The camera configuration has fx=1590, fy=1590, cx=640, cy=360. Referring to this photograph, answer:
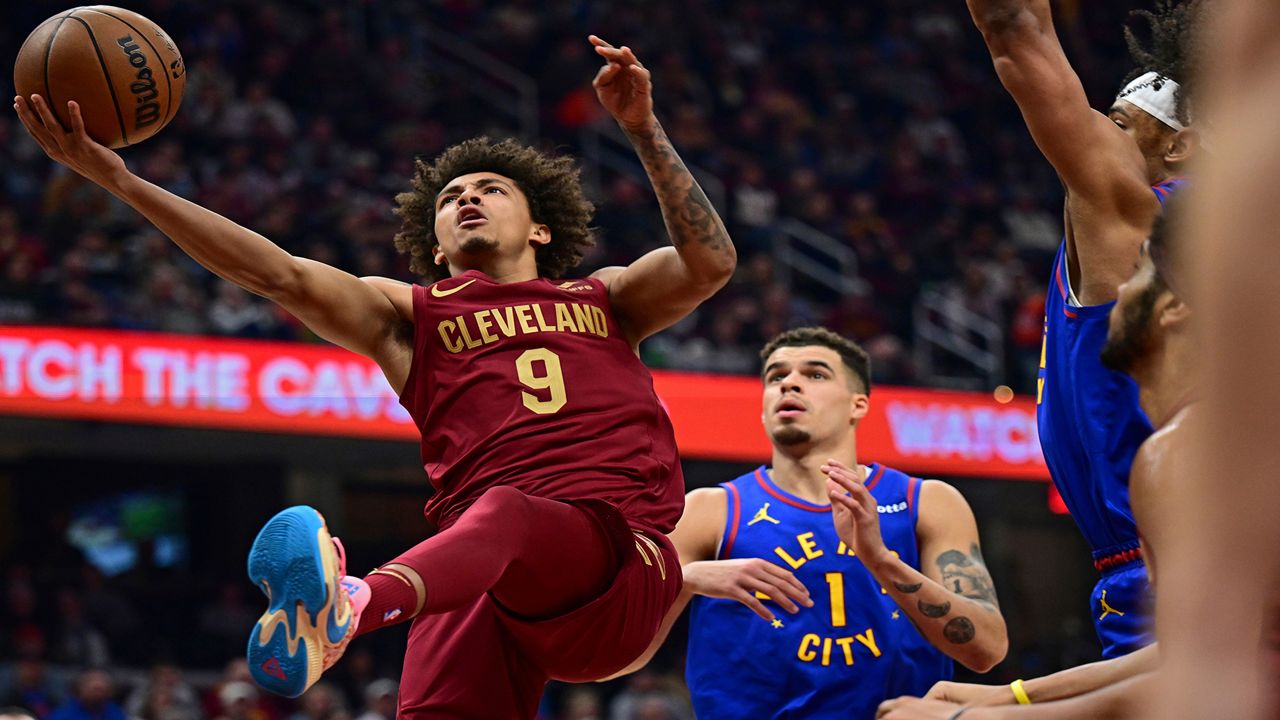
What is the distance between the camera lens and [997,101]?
2016 cm

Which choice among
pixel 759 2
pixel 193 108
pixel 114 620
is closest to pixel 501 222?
pixel 114 620

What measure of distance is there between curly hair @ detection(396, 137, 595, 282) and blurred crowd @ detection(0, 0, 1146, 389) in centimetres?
677

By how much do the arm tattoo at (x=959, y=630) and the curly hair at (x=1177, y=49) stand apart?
1670mm

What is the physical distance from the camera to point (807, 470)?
547 cm

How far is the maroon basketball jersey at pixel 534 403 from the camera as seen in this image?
14.2 ft

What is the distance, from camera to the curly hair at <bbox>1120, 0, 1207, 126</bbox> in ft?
11.3

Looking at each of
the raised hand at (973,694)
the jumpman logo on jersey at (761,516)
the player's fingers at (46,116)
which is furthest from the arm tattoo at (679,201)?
the raised hand at (973,694)

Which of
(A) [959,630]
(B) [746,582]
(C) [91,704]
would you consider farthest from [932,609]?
(C) [91,704]

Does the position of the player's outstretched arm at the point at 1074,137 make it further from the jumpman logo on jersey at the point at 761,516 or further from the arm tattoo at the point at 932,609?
the jumpman logo on jersey at the point at 761,516

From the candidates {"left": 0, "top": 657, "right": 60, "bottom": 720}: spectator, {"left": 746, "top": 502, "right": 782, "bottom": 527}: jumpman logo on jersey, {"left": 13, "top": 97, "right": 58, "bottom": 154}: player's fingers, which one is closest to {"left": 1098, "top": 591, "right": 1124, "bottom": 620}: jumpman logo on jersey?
{"left": 746, "top": 502, "right": 782, "bottom": 527}: jumpman logo on jersey

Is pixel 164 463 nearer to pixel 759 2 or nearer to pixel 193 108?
pixel 193 108

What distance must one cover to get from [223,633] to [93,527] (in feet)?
7.95

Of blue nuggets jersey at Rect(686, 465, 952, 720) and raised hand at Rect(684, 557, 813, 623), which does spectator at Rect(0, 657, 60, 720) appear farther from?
raised hand at Rect(684, 557, 813, 623)

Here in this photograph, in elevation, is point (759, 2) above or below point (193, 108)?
above
